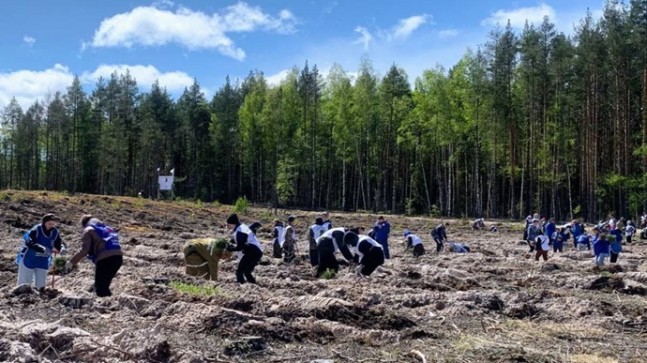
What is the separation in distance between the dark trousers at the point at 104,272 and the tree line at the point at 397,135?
33163 millimetres

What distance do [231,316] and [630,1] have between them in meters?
40.6

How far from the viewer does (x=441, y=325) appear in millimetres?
8039

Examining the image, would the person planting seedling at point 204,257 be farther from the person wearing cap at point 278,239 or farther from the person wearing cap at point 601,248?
the person wearing cap at point 601,248

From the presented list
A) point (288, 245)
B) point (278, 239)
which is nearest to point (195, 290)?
point (288, 245)

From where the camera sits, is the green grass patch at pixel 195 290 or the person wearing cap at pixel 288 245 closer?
the green grass patch at pixel 195 290

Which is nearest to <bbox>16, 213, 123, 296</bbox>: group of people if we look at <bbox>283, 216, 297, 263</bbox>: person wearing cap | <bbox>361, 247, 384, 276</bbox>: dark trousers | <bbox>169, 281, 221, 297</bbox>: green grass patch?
<bbox>169, 281, 221, 297</bbox>: green grass patch

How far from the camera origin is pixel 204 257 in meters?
12.0

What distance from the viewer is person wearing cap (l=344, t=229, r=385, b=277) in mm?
12875

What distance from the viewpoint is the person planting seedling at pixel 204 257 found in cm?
1196

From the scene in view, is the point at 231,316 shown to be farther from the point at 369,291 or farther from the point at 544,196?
the point at 544,196

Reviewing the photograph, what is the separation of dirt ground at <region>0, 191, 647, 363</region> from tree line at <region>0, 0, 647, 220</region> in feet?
94.4

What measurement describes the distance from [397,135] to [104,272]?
147 ft

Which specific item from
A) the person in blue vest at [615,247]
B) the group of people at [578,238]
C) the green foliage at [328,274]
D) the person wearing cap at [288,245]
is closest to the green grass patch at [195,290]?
the green foliage at [328,274]

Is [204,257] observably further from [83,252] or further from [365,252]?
[365,252]
